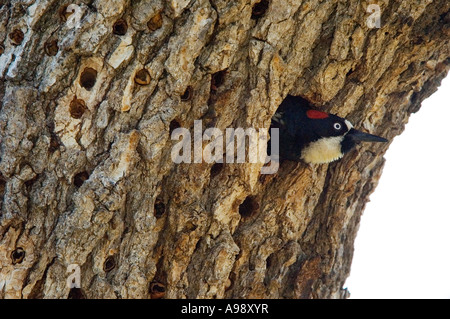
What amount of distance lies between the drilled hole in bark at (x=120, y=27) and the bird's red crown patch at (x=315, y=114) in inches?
67.8

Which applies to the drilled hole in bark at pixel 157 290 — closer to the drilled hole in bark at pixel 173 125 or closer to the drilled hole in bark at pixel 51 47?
the drilled hole in bark at pixel 173 125

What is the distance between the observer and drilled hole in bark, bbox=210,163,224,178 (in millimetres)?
3986

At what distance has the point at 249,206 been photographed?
170 inches

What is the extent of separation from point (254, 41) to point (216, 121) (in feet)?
2.03

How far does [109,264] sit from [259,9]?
203cm

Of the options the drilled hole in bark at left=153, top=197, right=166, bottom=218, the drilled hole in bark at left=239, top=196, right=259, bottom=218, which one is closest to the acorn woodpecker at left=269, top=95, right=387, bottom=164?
the drilled hole in bark at left=239, top=196, right=259, bottom=218

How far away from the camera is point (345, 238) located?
15.8 ft

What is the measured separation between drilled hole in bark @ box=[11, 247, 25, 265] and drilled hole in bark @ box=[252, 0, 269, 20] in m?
2.20

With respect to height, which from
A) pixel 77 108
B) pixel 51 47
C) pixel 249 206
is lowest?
pixel 249 206

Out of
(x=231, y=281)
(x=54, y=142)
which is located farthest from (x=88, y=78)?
(x=231, y=281)

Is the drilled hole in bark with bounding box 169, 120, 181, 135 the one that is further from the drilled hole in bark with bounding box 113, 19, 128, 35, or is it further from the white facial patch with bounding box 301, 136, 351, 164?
the white facial patch with bounding box 301, 136, 351, 164

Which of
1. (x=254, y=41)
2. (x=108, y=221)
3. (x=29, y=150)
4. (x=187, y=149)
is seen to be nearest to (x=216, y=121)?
(x=187, y=149)

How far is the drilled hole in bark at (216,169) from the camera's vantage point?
3.99 metres

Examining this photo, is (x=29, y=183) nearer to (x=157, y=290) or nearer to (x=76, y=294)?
(x=76, y=294)
